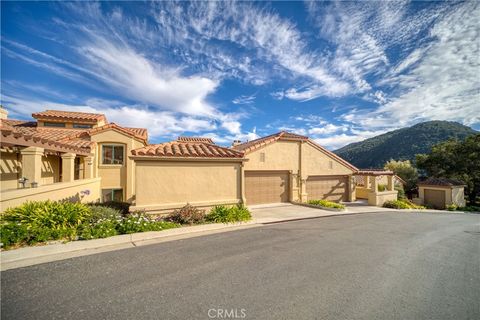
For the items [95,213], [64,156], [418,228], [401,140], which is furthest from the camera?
[401,140]

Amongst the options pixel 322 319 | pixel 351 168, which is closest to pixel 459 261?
pixel 322 319

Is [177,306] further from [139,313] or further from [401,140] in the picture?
[401,140]

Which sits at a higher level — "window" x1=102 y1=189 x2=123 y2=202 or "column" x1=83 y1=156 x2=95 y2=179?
"column" x1=83 y1=156 x2=95 y2=179

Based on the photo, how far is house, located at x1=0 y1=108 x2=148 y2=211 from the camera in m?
8.28

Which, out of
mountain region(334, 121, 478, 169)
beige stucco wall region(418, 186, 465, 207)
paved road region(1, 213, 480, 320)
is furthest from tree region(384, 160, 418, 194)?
mountain region(334, 121, 478, 169)

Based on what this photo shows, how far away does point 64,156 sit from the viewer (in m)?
11.7

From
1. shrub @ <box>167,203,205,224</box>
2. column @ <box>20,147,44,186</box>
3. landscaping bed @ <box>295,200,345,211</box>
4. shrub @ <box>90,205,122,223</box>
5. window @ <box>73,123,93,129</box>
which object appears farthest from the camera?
window @ <box>73,123,93,129</box>

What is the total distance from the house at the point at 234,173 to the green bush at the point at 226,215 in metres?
0.78

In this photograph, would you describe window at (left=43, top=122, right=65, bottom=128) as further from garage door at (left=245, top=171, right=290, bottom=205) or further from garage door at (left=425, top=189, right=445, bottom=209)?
garage door at (left=425, top=189, right=445, bottom=209)

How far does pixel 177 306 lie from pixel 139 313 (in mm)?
653

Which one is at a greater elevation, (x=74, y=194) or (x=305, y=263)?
(x=74, y=194)

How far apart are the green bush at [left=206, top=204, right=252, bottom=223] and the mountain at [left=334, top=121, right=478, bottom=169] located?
3349 inches

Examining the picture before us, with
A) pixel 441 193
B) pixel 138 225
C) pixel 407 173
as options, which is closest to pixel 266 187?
pixel 138 225

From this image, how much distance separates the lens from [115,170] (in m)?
16.1
